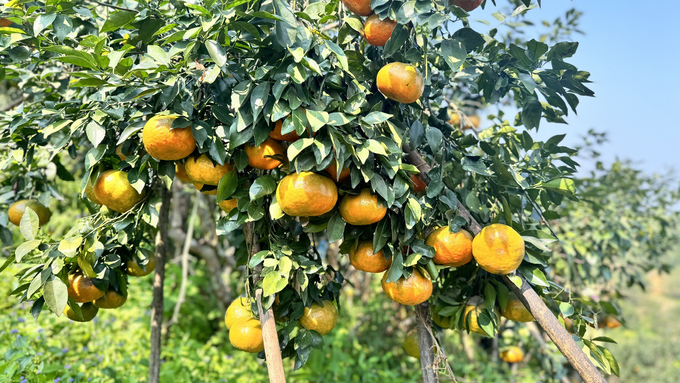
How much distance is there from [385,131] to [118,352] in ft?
7.07

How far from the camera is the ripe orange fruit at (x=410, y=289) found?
93 cm

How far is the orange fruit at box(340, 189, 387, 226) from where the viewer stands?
848 millimetres

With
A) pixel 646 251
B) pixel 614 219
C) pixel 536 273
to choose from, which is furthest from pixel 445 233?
pixel 646 251

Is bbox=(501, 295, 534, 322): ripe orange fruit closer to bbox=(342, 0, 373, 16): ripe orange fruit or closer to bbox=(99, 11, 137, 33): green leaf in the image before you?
bbox=(342, 0, 373, 16): ripe orange fruit

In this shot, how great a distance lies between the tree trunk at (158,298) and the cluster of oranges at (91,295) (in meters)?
0.25

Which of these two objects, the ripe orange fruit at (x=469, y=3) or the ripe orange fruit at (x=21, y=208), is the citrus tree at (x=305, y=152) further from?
the ripe orange fruit at (x=21, y=208)

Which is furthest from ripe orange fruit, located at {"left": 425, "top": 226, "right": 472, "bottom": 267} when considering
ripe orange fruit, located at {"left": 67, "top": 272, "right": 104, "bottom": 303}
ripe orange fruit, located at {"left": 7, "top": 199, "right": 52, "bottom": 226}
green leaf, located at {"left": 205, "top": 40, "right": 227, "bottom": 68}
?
ripe orange fruit, located at {"left": 7, "top": 199, "right": 52, "bottom": 226}

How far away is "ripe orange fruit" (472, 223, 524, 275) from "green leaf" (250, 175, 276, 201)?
0.48 metres

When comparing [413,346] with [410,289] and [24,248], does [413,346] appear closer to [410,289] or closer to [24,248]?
[410,289]

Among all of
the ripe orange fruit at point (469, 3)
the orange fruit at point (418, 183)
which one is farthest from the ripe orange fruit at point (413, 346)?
the ripe orange fruit at point (469, 3)

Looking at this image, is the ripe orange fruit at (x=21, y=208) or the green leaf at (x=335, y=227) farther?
the ripe orange fruit at (x=21, y=208)

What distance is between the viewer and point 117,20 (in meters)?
0.83

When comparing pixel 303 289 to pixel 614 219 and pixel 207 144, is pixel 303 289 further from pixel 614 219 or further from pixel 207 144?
pixel 614 219

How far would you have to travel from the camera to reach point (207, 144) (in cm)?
88
